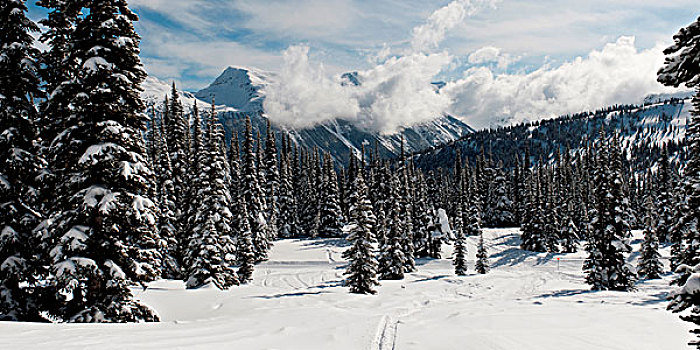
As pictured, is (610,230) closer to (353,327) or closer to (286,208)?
(353,327)

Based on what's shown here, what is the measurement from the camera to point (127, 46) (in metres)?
14.0

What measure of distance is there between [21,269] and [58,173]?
350 centimetres

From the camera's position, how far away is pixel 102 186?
13.5m

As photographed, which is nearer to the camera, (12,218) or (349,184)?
(12,218)

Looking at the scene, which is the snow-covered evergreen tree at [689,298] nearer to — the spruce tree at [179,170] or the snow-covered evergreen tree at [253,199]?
the spruce tree at [179,170]

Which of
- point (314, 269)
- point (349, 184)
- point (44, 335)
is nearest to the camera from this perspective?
point (44, 335)

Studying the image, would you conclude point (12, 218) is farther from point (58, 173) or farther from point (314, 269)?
point (314, 269)

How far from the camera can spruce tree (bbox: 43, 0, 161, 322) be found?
12.9 meters

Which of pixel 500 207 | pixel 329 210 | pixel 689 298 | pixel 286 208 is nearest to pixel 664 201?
pixel 500 207

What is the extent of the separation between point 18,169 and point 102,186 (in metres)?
3.40

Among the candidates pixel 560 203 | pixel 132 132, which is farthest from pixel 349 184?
pixel 132 132

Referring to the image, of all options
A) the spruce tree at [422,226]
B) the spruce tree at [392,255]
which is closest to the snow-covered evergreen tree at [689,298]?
the spruce tree at [392,255]

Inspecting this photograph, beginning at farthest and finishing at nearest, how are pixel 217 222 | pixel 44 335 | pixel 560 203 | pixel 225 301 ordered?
pixel 560 203, pixel 217 222, pixel 225 301, pixel 44 335

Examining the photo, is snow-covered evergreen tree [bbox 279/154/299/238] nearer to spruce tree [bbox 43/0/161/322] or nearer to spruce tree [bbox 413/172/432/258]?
spruce tree [bbox 413/172/432/258]
